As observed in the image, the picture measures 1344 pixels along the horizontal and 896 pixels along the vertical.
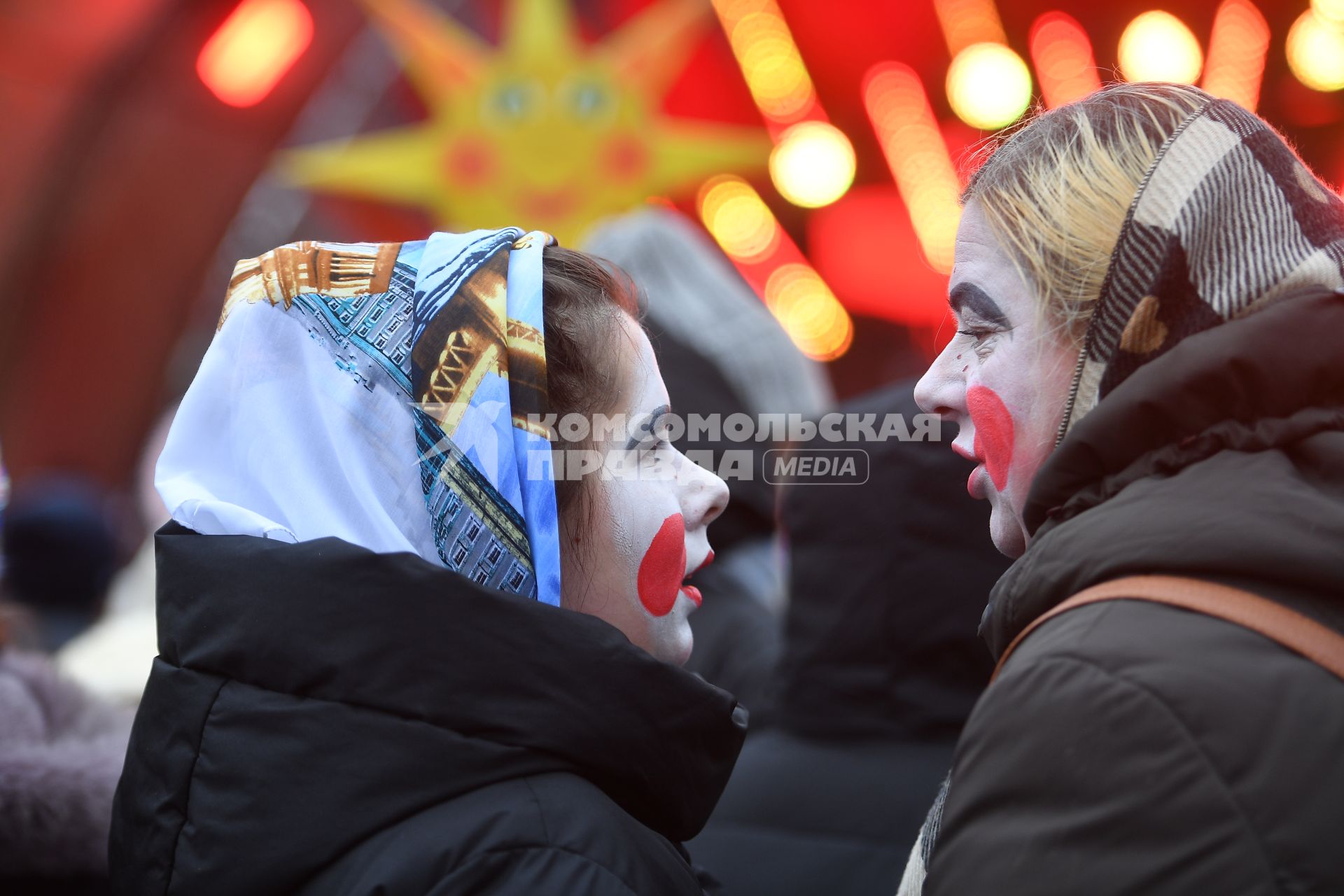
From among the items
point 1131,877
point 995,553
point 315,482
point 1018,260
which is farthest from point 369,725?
point 995,553

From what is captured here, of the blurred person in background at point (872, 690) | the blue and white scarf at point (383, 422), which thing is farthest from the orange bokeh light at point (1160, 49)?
the blue and white scarf at point (383, 422)

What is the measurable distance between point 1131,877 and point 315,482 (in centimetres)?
96

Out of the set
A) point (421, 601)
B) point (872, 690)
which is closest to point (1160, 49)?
point (872, 690)

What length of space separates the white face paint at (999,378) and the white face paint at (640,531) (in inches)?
13.8

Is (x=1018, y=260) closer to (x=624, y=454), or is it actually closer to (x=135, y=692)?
(x=624, y=454)

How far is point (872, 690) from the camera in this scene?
7.29 ft

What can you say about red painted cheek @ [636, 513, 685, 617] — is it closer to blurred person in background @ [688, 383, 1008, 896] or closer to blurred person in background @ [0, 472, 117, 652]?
blurred person in background @ [688, 383, 1008, 896]

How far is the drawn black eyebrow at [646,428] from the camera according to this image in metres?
1.58

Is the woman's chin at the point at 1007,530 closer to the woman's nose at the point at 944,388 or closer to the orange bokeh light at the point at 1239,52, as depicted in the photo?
the woman's nose at the point at 944,388

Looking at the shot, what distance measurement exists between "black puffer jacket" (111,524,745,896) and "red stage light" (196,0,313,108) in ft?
23.7

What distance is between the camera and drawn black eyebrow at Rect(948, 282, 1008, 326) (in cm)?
139

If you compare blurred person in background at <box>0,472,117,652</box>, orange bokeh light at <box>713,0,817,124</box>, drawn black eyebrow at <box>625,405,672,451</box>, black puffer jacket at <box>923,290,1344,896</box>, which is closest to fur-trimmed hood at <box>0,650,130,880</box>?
drawn black eyebrow at <box>625,405,672,451</box>

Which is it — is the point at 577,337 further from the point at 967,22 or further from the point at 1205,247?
the point at 967,22

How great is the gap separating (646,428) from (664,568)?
19 cm
